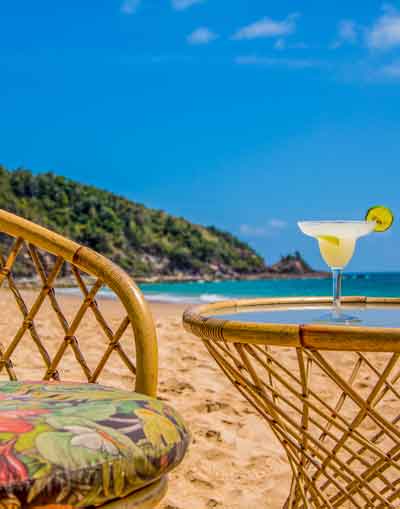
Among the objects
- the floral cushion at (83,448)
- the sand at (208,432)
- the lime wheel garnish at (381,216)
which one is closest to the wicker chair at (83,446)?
the floral cushion at (83,448)

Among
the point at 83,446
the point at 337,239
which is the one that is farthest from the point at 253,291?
the point at 83,446

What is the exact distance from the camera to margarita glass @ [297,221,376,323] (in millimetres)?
1355

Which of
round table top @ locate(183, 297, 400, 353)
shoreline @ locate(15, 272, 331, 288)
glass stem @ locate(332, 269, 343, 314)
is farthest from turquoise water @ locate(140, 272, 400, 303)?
glass stem @ locate(332, 269, 343, 314)

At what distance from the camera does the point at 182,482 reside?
1.93 metres

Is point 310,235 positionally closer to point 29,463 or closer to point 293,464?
point 293,464

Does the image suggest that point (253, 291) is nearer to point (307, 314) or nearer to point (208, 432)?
point (208, 432)

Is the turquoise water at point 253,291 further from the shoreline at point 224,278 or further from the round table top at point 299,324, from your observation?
the round table top at point 299,324

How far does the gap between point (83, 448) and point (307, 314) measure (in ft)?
2.65

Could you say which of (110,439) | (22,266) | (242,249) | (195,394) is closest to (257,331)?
(110,439)

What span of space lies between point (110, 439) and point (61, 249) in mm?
708

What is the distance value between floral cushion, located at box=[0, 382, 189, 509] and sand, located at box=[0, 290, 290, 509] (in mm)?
896

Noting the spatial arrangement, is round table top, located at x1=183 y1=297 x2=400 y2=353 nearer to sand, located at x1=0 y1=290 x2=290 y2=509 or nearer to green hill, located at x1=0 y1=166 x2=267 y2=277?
sand, located at x1=0 y1=290 x2=290 y2=509

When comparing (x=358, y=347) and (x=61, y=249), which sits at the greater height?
(x=61, y=249)

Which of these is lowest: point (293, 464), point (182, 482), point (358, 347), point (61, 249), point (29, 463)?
point (182, 482)
